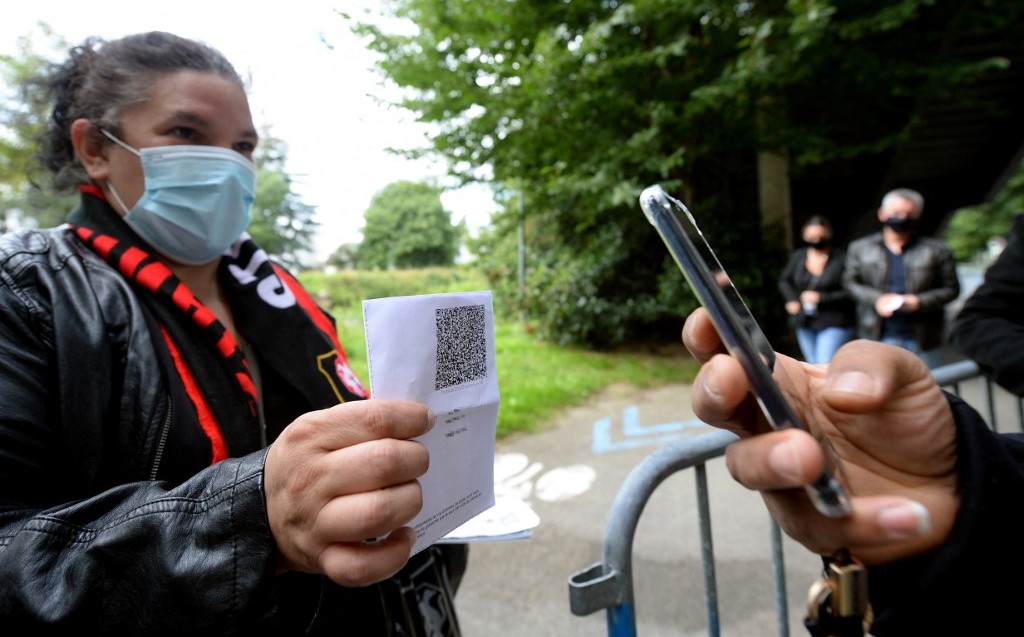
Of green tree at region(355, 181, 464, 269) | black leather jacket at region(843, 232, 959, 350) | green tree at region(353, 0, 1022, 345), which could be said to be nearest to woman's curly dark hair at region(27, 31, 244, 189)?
green tree at region(355, 181, 464, 269)

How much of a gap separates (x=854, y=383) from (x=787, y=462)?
17 cm

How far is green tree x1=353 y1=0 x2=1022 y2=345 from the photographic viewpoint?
5.91 m

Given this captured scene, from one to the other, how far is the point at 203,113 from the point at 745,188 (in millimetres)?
9165

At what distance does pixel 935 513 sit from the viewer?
0.78 metres

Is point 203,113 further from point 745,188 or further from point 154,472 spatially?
point 745,188

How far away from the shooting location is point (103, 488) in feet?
3.11

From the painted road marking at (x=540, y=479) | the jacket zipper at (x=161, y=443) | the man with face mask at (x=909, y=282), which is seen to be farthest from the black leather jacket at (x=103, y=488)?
the man with face mask at (x=909, y=282)

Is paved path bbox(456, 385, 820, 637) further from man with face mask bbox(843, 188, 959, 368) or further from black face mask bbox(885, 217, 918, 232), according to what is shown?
black face mask bbox(885, 217, 918, 232)

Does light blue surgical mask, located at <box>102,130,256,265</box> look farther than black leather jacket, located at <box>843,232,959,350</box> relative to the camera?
No

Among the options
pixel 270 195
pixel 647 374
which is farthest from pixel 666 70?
pixel 270 195

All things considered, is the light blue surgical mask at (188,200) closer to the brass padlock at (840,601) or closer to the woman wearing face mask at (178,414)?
the woman wearing face mask at (178,414)

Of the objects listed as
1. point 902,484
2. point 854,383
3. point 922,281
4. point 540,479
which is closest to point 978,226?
point 922,281

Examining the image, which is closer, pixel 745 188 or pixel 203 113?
pixel 203 113

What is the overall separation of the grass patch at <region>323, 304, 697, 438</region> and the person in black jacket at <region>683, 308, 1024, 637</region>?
3969 mm
